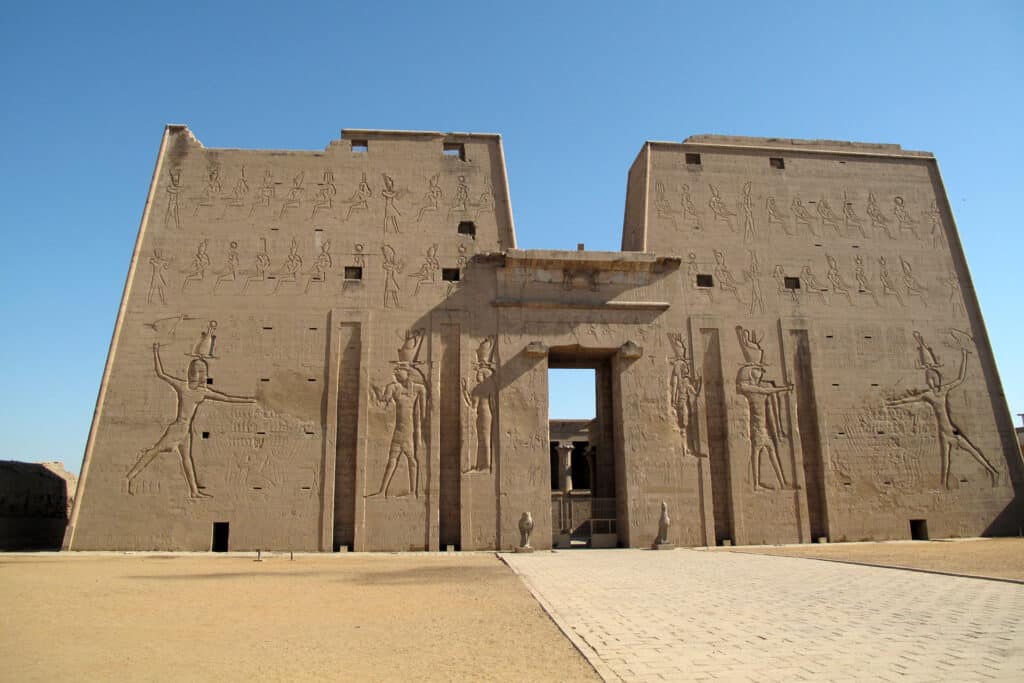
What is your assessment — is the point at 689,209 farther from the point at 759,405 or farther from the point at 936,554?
the point at 936,554

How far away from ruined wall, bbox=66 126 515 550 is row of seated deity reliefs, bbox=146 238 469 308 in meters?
0.03

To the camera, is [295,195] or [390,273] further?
[295,195]

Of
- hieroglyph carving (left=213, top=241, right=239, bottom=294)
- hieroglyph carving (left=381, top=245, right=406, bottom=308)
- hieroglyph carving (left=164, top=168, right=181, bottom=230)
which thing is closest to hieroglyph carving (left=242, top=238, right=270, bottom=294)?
hieroglyph carving (left=213, top=241, right=239, bottom=294)

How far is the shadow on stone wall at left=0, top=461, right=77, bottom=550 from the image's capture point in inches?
684

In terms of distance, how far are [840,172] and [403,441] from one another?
47.1 ft

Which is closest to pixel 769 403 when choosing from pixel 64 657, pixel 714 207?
pixel 714 207

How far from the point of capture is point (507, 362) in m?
16.6

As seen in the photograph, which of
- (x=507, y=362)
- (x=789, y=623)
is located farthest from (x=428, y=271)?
(x=789, y=623)

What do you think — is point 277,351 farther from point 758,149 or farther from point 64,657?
point 758,149

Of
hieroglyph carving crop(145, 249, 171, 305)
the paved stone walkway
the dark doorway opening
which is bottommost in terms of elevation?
the paved stone walkway

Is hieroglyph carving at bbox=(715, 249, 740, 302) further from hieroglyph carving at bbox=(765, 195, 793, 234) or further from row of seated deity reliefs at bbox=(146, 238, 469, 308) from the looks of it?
row of seated deity reliefs at bbox=(146, 238, 469, 308)

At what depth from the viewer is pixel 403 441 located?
631 inches

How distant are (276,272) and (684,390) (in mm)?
10399

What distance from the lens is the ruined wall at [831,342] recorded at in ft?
56.6
